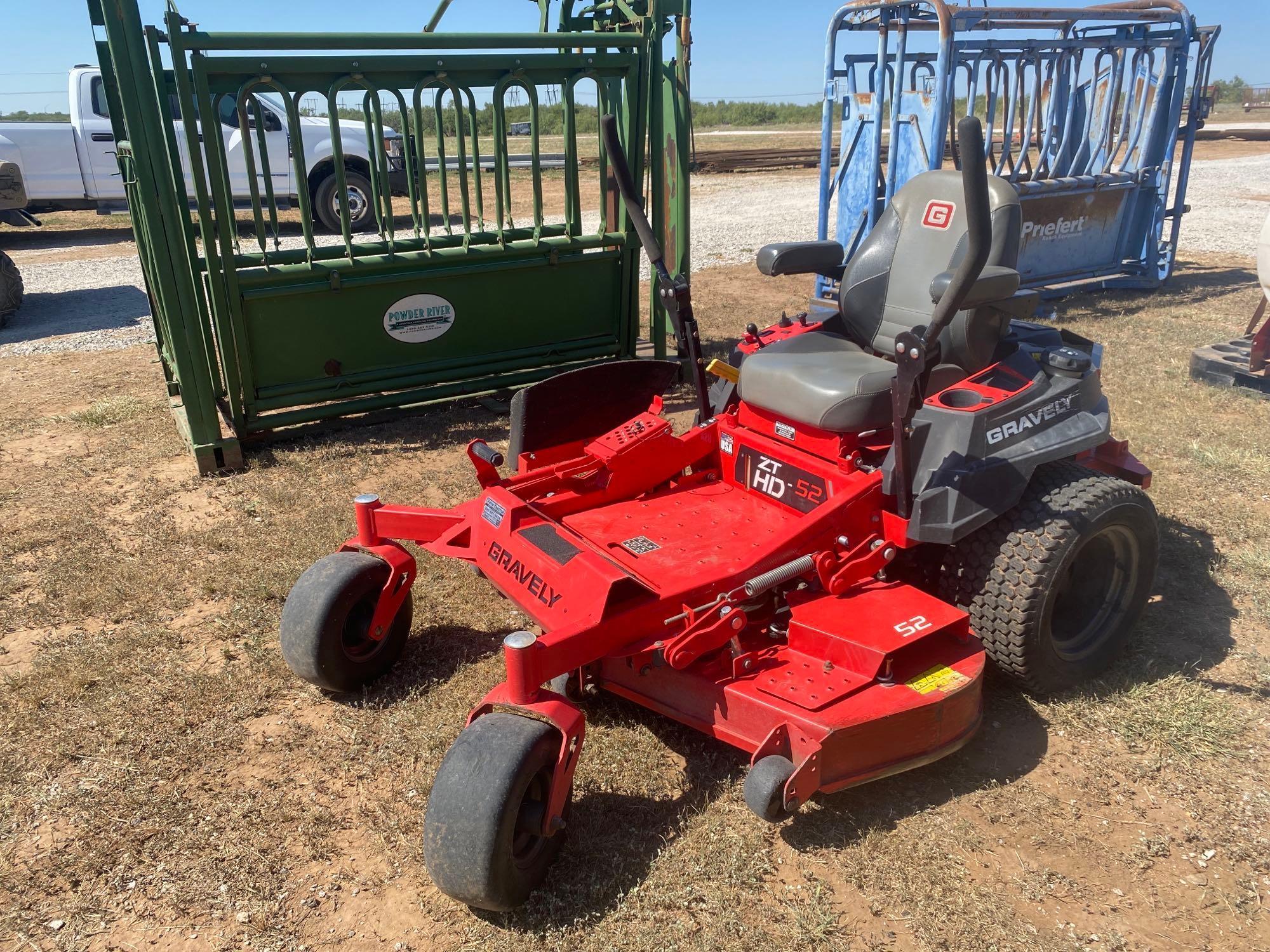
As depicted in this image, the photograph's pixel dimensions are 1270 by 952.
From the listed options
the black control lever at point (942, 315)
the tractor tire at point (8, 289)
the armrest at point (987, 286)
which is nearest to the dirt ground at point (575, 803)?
the black control lever at point (942, 315)

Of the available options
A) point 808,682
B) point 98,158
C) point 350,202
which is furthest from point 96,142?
point 808,682

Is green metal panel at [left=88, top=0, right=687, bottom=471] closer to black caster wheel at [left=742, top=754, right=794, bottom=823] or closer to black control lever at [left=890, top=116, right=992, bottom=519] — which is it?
black control lever at [left=890, top=116, right=992, bottom=519]

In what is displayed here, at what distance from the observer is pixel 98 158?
12.9m

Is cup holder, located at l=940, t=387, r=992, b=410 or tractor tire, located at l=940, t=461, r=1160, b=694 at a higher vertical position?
cup holder, located at l=940, t=387, r=992, b=410

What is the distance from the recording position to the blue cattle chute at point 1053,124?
25.4 feet

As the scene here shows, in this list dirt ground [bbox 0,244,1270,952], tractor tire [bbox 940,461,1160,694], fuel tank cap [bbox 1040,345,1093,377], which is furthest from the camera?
fuel tank cap [bbox 1040,345,1093,377]

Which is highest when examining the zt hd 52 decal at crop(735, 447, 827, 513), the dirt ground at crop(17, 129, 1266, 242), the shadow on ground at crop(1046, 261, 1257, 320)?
the zt hd 52 decal at crop(735, 447, 827, 513)

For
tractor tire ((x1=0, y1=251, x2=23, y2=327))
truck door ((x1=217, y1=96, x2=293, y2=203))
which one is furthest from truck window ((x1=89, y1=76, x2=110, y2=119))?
tractor tire ((x1=0, y1=251, x2=23, y2=327))

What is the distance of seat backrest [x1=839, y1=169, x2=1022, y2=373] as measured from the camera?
142 inches

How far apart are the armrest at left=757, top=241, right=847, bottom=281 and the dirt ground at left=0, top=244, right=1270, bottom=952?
1.86 m

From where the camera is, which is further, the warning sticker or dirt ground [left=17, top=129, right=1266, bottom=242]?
dirt ground [left=17, top=129, right=1266, bottom=242]

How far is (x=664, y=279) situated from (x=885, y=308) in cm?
99

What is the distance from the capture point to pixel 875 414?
11.1ft

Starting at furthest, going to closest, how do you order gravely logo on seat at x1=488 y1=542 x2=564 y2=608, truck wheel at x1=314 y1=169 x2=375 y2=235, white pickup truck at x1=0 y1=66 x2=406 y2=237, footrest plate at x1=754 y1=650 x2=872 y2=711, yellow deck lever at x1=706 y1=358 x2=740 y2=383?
1. truck wheel at x1=314 y1=169 x2=375 y2=235
2. white pickup truck at x1=0 y1=66 x2=406 y2=237
3. yellow deck lever at x1=706 y1=358 x2=740 y2=383
4. gravely logo on seat at x1=488 y1=542 x2=564 y2=608
5. footrest plate at x1=754 y1=650 x2=872 y2=711
